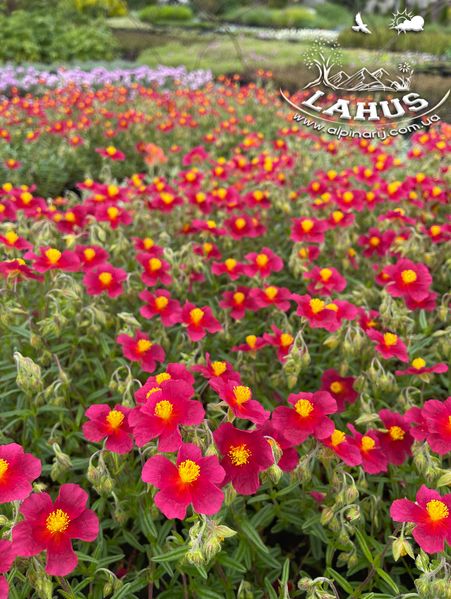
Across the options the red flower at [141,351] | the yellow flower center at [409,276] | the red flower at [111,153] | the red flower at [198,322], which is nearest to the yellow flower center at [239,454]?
the red flower at [141,351]

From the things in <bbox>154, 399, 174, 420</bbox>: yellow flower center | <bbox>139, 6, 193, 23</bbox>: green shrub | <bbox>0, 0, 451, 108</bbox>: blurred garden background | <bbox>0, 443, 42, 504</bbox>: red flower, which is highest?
<bbox>154, 399, 174, 420</bbox>: yellow flower center

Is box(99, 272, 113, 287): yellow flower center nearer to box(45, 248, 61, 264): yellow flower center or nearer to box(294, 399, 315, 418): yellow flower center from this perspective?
box(45, 248, 61, 264): yellow flower center

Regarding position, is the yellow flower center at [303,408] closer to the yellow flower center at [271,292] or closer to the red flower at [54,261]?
the yellow flower center at [271,292]

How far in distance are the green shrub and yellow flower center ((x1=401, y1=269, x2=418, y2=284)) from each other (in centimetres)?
3096

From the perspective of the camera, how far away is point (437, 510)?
1.59 m

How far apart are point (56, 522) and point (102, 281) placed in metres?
1.40

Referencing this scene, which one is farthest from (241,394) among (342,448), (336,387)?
(336,387)

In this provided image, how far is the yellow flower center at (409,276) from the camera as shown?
109 inches

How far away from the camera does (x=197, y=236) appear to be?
3.97 meters

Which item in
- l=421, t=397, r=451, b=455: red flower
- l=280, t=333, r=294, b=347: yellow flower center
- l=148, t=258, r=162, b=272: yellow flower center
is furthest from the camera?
l=148, t=258, r=162, b=272: yellow flower center

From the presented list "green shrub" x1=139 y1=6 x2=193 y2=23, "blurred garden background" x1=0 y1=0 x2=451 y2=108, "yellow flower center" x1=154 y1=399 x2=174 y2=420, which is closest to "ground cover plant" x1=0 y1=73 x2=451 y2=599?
"yellow flower center" x1=154 y1=399 x2=174 y2=420

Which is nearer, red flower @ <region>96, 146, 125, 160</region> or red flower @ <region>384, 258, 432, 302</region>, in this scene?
red flower @ <region>384, 258, 432, 302</region>

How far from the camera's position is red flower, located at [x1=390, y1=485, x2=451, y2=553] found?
156 cm

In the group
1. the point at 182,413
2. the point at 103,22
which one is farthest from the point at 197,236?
the point at 103,22
